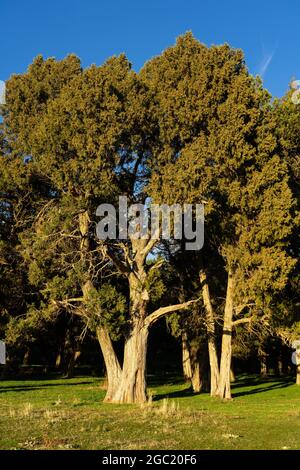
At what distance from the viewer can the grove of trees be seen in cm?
2470

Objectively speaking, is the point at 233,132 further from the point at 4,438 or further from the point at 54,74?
the point at 4,438

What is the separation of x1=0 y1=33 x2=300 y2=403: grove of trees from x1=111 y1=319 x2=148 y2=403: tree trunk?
0.22 ft

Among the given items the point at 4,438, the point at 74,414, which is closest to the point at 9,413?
the point at 74,414

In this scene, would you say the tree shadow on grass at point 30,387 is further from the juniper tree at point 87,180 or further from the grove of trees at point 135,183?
the juniper tree at point 87,180

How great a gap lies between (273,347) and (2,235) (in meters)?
31.1

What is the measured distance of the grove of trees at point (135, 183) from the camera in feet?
81.0

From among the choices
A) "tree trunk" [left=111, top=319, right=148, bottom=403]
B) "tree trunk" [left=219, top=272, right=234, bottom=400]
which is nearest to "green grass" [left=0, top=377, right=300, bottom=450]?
"tree trunk" [left=111, top=319, right=148, bottom=403]

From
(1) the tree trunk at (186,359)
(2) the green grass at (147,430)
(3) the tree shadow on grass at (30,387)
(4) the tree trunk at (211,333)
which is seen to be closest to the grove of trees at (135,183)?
(4) the tree trunk at (211,333)

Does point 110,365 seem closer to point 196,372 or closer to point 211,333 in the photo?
point 211,333

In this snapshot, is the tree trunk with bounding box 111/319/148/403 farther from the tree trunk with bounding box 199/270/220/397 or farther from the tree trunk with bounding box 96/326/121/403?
the tree trunk with bounding box 199/270/220/397

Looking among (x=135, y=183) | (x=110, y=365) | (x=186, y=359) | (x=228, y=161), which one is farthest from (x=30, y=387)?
(x=228, y=161)

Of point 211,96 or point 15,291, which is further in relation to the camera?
point 15,291

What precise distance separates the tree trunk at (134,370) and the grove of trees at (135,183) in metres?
0.07
